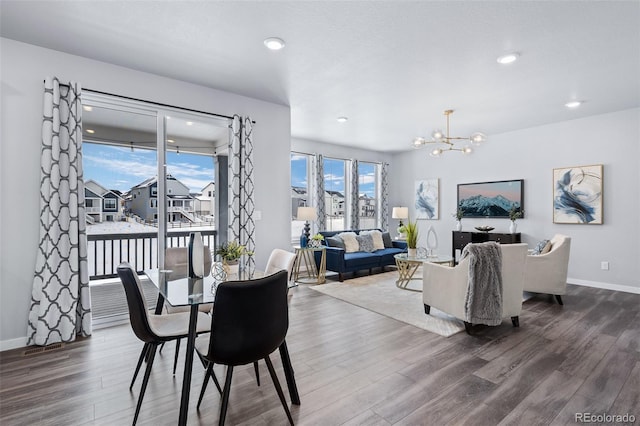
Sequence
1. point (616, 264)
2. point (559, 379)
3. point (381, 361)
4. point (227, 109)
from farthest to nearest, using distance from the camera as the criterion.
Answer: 1. point (616, 264)
2. point (227, 109)
3. point (381, 361)
4. point (559, 379)

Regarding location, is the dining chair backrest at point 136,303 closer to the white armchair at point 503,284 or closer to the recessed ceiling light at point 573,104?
the white armchair at point 503,284

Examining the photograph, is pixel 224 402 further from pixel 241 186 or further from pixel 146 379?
pixel 241 186

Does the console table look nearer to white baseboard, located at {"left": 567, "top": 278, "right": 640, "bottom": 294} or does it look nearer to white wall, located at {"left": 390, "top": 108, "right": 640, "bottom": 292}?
white wall, located at {"left": 390, "top": 108, "right": 640, "bottom": 292}

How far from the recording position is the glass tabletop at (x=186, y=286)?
1.88 metres

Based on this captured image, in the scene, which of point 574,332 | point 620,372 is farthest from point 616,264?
point 620,372

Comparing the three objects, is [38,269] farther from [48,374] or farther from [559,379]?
[559,379]

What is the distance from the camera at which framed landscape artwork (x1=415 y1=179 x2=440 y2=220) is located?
296 inches

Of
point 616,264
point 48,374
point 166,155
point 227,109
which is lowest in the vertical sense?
point 48,374

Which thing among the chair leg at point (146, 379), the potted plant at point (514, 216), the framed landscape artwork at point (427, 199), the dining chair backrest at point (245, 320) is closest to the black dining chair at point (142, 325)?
the chair leg at point (146, 379)

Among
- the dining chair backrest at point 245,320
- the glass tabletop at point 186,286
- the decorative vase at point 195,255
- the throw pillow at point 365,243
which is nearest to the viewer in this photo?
the dining chair backrest at point 245,320

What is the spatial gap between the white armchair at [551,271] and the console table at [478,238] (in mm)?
1513

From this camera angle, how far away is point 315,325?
351cm

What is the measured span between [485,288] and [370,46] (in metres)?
2.60

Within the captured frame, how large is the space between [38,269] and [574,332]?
5.31 m
